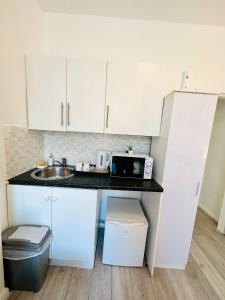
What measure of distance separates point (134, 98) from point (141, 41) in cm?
78

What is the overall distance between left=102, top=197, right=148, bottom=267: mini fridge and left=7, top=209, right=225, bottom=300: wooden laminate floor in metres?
0.11

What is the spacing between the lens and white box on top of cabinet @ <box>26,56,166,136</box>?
1.54 m

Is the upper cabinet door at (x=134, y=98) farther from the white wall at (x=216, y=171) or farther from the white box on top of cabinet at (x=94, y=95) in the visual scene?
the white wall at (x=216, y=171)

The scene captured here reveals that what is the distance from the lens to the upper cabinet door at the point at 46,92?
5.03ft

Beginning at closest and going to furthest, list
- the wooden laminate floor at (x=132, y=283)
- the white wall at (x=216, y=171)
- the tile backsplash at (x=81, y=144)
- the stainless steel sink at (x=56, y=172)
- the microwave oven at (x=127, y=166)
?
1. the wooden laminate floor at (x=132, y=283)
2. the microwave oven at (x=127, y=166)
3. the stainless steel sink at (x=56, y=172)
4. the tile backsplash at (x=81, y=144)
5. the white wall at (x=216, y=171)

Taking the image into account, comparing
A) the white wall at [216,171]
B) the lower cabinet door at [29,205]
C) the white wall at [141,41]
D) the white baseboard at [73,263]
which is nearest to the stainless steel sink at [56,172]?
the lower cabinet door at [29,205]

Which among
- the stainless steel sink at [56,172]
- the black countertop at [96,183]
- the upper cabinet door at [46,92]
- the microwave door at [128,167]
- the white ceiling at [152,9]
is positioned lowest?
the stainless steel sink at [56,172]

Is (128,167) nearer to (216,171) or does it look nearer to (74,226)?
(74,226)

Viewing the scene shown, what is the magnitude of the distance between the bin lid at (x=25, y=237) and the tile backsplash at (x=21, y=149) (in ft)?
1.63

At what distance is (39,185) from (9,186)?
0.91 ft

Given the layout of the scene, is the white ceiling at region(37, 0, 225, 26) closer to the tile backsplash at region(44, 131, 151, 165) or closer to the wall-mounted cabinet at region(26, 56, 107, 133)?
the wall-mounted cabinet at region(26, 56, 107, 133)

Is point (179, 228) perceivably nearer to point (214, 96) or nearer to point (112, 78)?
point (214, 96)

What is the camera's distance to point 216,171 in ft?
9.12

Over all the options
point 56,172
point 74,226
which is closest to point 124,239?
point 74,226
